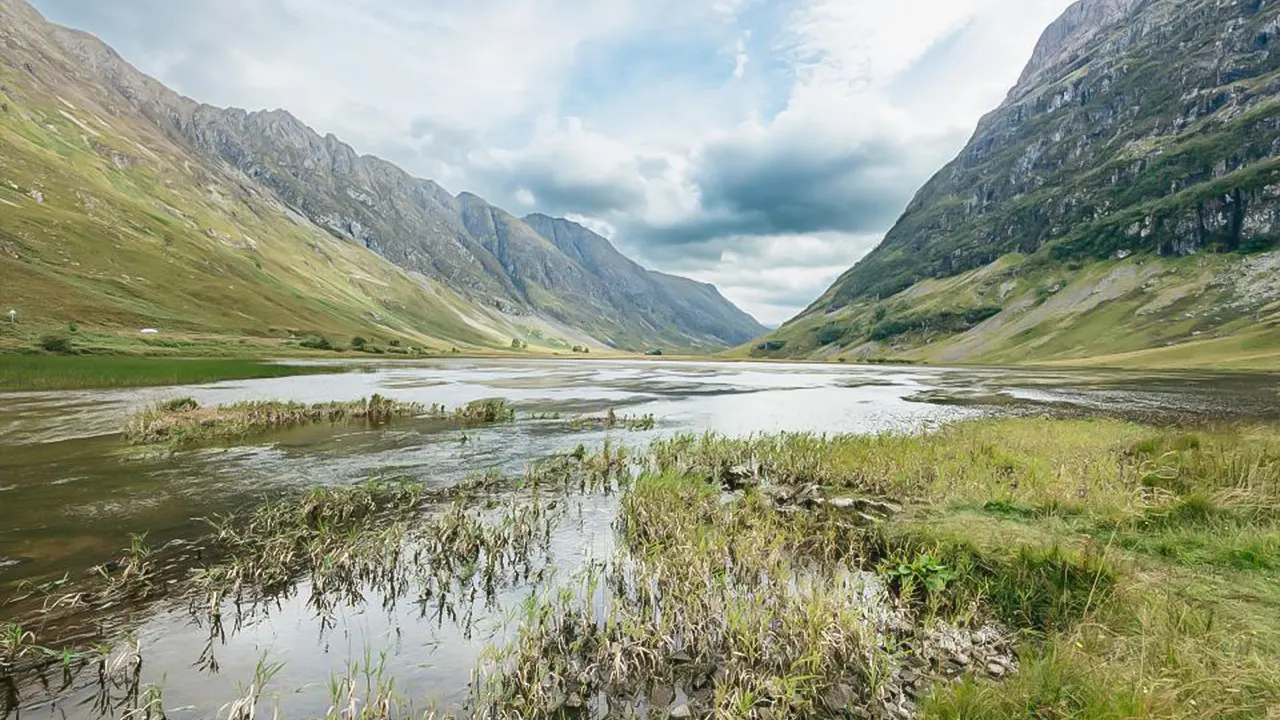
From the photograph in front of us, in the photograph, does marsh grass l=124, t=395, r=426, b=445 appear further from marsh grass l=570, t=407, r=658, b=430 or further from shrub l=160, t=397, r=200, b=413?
marsh grass l=570, t=407, r=658, b=430

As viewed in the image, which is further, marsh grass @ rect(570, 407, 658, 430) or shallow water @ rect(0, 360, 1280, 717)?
marsh grass @ rect(570, 407, 658, 430)

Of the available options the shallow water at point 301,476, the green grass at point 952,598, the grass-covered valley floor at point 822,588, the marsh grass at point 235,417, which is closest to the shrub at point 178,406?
the marsh grass at point 235,417

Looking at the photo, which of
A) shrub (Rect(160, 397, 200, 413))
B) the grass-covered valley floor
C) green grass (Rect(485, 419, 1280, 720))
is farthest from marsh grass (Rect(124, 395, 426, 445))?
green grass (Rect(485, 419, 1280, 720))

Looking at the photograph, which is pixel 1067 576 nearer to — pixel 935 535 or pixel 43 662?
pixel 935 535

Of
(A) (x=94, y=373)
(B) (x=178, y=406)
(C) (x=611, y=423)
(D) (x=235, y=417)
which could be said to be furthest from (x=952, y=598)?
(A) (x=94, y=373)

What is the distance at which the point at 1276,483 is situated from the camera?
16.3m

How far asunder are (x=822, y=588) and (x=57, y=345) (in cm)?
12982

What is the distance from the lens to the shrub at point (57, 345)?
91.6 metres

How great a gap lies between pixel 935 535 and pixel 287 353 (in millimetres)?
177990

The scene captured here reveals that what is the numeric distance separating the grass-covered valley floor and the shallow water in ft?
2.18

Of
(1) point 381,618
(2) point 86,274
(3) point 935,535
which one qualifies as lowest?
(1) point 381,618

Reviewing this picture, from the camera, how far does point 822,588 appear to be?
12078mm

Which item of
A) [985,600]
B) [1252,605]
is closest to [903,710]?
[985,600]

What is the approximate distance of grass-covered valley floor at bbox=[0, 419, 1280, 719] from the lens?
8.70 meters
